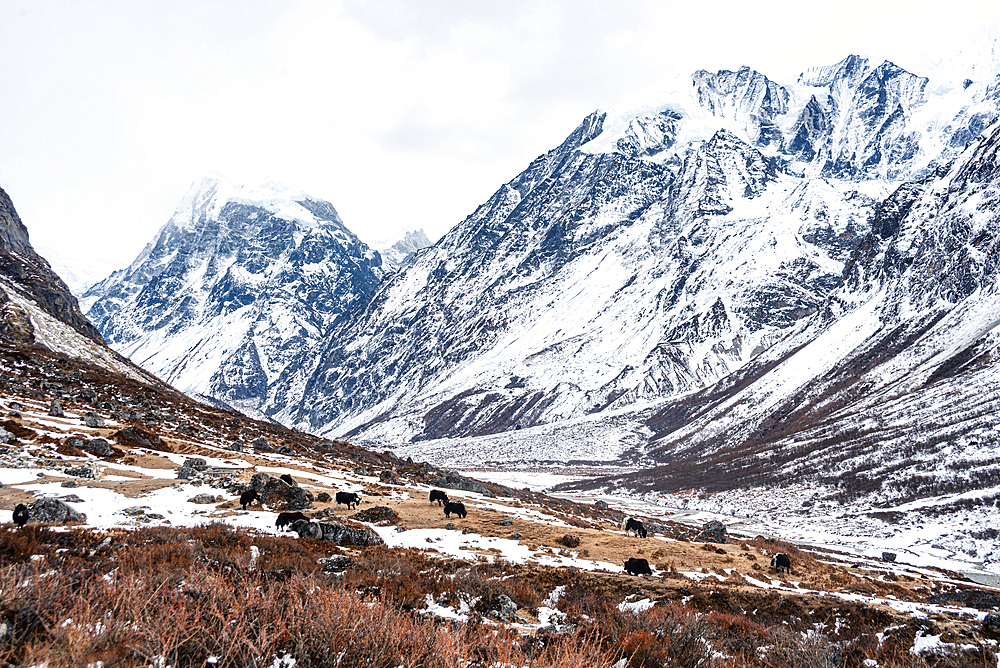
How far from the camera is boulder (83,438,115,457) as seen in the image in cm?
2906

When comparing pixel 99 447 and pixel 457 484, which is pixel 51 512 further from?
pixel 457 484

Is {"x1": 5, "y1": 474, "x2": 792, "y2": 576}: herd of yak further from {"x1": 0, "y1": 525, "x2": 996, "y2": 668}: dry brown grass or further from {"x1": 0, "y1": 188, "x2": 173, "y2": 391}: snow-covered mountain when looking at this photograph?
{"x1": 0, "y1": 188, "x2": 173, "y2": 391}: snow-covered mountain

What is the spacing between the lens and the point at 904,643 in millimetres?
10625

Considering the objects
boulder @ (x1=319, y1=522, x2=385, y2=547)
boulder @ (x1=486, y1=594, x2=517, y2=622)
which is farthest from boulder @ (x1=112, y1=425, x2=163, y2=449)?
boulder @ (x1=486, y1=594, x2=517, y2=622)

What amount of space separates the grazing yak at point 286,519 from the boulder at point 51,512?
18.7ft

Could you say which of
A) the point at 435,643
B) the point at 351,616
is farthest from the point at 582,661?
the point at 351,616

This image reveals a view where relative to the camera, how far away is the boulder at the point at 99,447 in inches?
1144

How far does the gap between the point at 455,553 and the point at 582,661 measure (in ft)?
50.2

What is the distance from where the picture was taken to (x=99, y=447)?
29.3m

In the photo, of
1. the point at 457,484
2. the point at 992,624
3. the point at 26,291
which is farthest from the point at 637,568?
the point at 26,291

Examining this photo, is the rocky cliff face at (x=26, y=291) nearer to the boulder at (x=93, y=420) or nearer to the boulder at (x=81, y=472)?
the boulder at (x=93, y=420)

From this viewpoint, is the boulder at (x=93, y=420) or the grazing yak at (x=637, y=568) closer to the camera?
the grazing yak at (x=637, y=568)

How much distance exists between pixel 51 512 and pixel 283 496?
9.62 metres

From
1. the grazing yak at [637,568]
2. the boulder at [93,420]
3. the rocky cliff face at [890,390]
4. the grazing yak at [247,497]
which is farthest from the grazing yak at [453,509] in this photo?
the rocky cliff face at [890,390]
